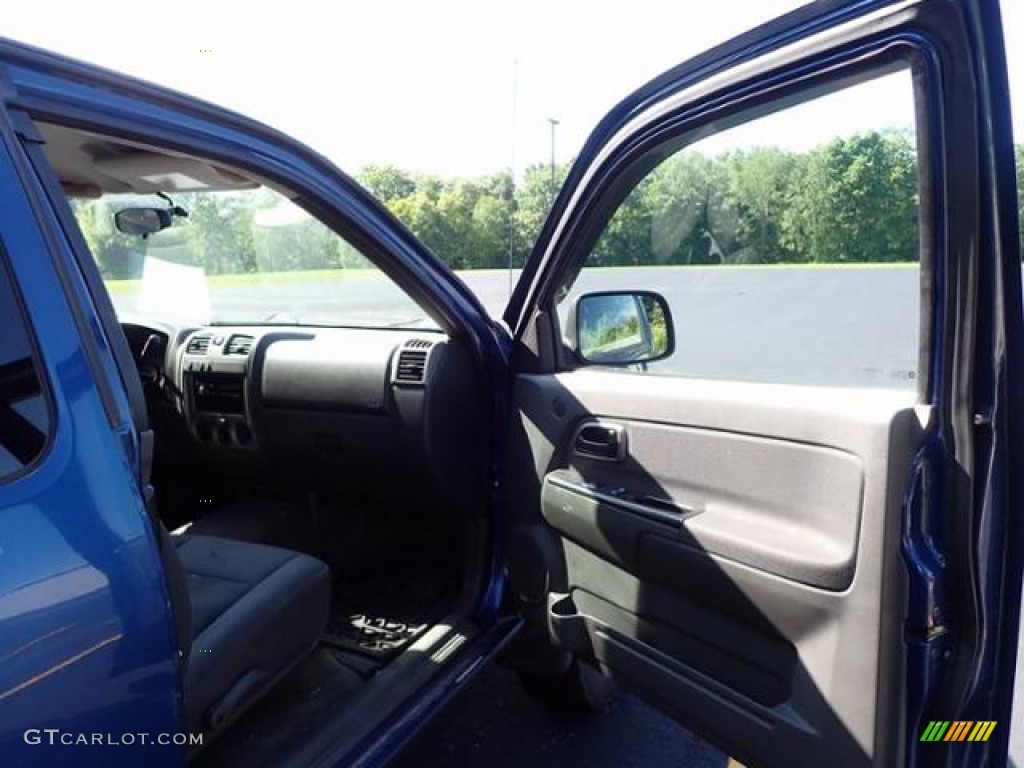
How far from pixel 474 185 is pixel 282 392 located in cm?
180

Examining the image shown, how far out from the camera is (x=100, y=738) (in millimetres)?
1299

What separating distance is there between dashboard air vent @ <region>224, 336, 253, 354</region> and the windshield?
0.19 metres

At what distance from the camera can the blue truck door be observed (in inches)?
46.1

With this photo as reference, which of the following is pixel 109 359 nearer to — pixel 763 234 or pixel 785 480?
pixel 785 480

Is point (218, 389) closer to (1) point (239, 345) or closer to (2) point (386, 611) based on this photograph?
(1) point (239, 345)

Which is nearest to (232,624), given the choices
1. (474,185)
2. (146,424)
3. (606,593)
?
(146,424)

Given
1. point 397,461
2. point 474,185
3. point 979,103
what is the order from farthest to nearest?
1. point 474,185
2. point 397,461
3. point 979,103

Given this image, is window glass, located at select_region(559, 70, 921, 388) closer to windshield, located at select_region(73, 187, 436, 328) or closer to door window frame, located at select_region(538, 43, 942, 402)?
door window frame, located at select_region(538, 43, 942, 402)

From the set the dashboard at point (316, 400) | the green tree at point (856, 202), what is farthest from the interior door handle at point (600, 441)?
→ the green tree at point (856, 202)

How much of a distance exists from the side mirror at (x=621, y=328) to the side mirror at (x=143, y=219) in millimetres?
1606

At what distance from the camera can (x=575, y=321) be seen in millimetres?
2355

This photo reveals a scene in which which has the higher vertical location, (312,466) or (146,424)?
(146,424)

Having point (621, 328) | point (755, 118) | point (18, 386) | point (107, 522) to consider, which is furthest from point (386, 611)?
point (755, 118)

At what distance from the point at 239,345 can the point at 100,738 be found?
2.10m
